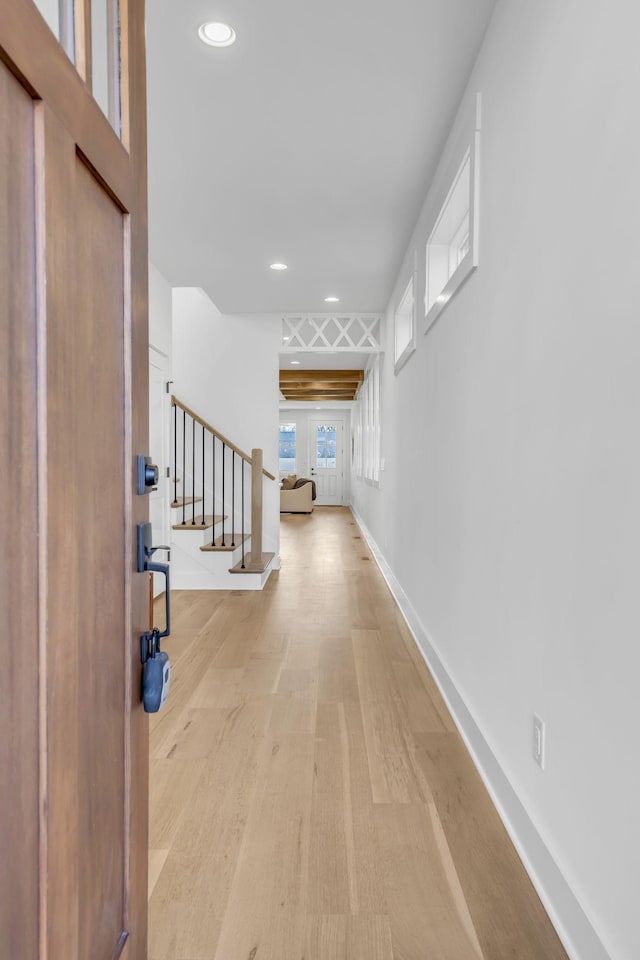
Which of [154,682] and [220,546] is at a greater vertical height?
[154,682]

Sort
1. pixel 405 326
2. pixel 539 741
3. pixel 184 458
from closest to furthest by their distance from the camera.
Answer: pixel 539 741 < pixel 405 326 < pixel 184 458

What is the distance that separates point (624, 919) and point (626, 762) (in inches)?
11.7

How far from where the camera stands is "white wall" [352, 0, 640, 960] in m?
1.15

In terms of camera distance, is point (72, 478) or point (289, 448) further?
point (289, 448)

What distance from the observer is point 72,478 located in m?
0.76

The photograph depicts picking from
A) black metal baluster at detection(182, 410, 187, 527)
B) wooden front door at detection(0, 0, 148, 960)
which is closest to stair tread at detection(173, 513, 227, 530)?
black metal baluster at detection(182, 410, 187, 527)

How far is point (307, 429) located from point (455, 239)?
38.0 feet

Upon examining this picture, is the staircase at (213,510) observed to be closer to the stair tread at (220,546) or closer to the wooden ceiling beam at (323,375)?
the stair tread at (220,546)

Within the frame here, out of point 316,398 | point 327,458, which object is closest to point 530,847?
point 316,398

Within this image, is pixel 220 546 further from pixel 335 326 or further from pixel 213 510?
pixel 335 326

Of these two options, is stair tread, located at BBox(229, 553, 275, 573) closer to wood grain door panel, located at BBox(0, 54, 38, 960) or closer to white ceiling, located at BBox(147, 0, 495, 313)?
white ceiling, located at BBox(147, 0, 495, 313)

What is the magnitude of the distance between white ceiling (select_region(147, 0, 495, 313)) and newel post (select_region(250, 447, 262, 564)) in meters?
1.74

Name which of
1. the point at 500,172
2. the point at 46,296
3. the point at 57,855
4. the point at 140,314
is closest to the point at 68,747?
the point at 57,855

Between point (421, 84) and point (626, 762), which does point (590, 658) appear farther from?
point (421, 84)
